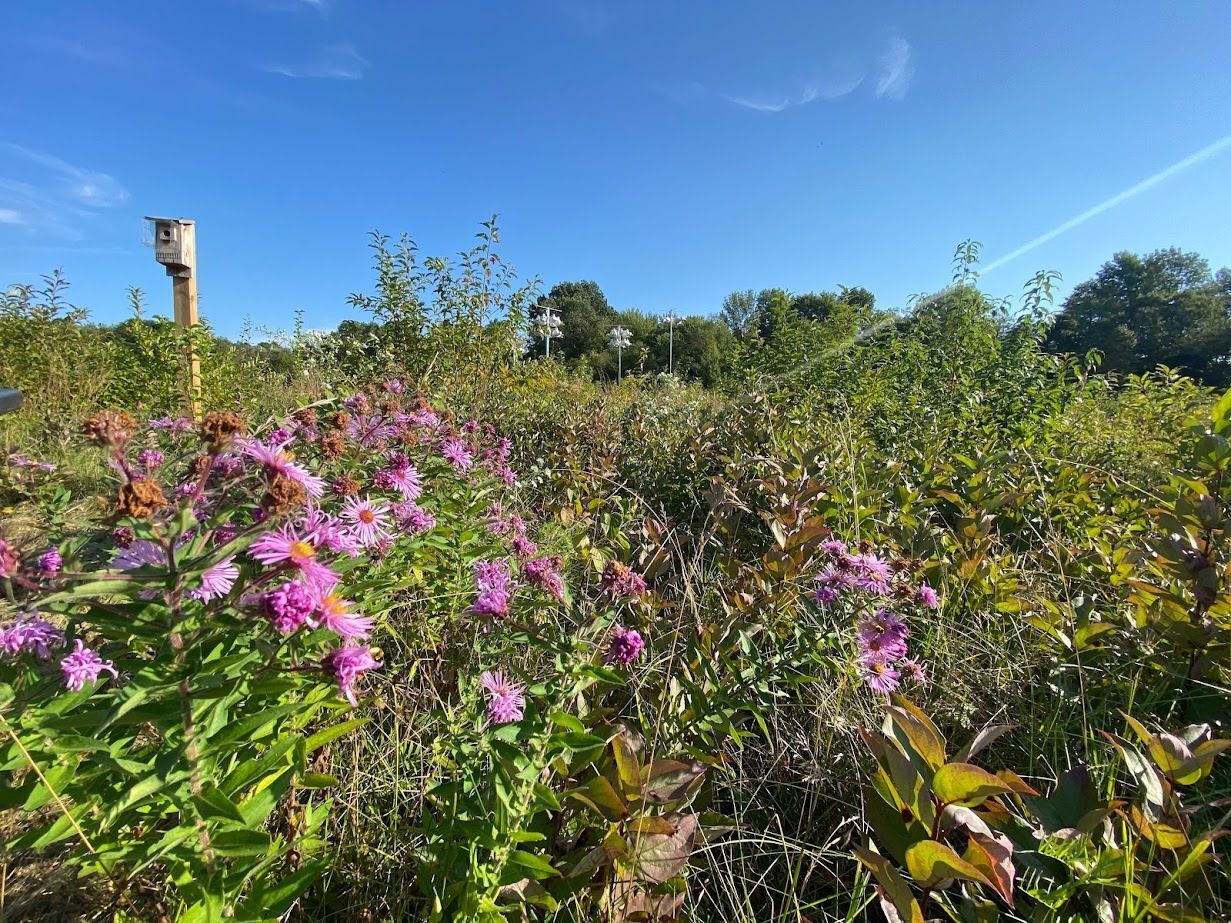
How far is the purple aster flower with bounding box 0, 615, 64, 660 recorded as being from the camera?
81 cm

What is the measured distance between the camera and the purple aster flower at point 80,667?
79 cm

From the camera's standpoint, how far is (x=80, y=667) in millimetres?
805

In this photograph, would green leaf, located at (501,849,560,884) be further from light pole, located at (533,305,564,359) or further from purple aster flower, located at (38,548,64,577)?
light pole, located at (533,305,564,359)

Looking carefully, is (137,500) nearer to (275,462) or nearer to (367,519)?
(275,462)

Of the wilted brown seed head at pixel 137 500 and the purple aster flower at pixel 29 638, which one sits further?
the purple aster flower at pixel 29 638

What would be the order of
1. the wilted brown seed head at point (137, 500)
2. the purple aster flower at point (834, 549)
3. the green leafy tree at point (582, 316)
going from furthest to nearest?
the green leafy tree at point (582, 316), the purple aster flower at point (834, 549), the wilted brown seed head at point (137, 500)

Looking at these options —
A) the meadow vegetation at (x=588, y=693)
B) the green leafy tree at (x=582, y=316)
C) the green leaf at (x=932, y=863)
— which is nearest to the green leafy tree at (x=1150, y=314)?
the green leafy tree at (x=582, y=316)

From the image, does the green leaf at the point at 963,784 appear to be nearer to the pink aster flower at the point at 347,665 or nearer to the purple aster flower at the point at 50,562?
the pink aster flower at the point at 347,665

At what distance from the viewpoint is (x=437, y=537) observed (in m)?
1.57

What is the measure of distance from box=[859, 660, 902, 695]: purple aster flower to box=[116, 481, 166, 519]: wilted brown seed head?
140 centimetres

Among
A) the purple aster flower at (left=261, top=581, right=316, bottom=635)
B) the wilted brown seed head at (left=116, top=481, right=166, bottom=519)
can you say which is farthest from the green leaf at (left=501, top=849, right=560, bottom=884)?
the wilted brown seed head at (left=116, top=481, right=166, bottom=519)

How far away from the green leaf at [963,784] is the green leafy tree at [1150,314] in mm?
29076

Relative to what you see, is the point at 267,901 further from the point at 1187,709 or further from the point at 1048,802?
the point at 1187,709

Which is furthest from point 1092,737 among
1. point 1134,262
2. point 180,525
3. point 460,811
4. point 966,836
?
point 1134,262
